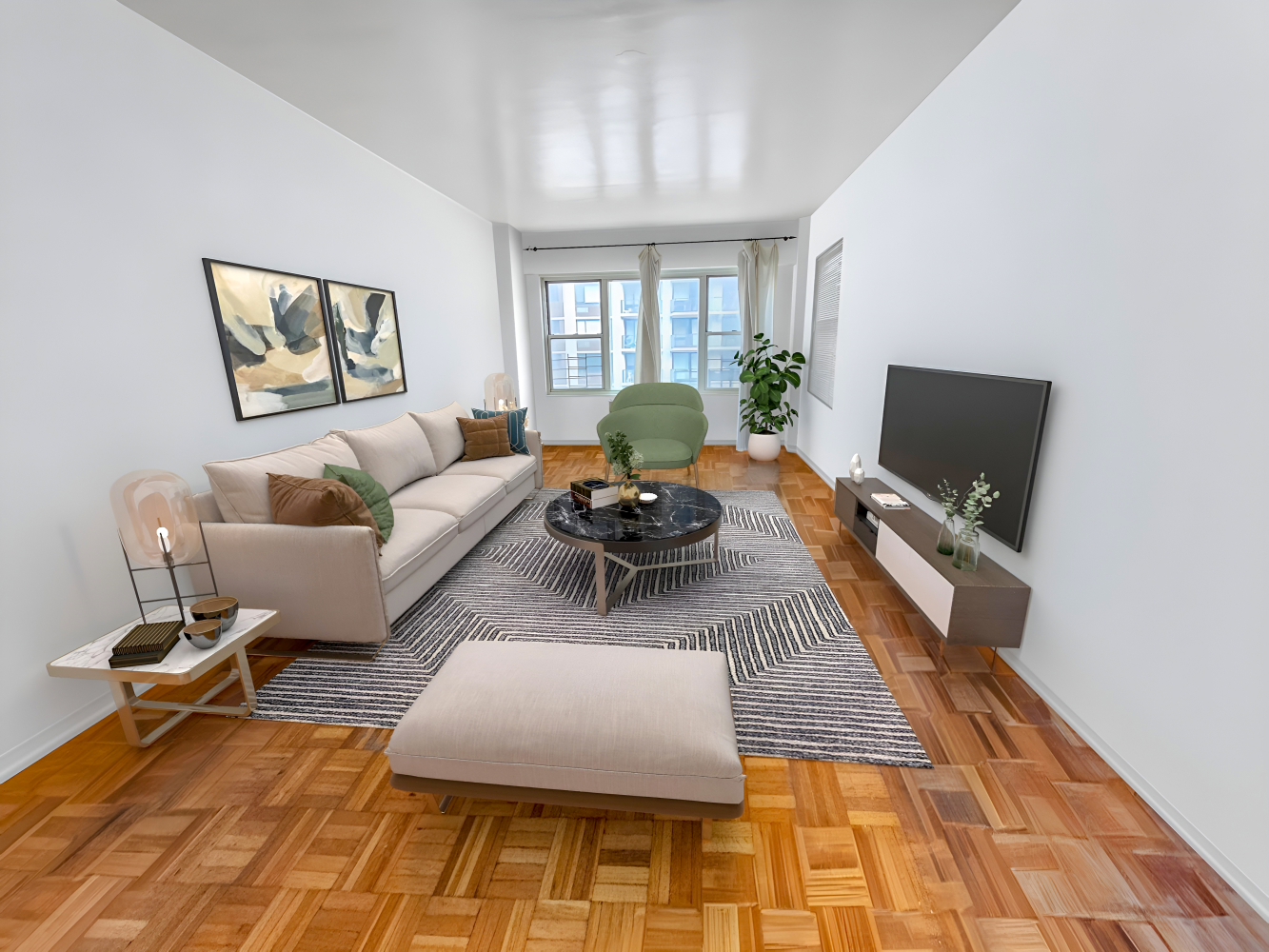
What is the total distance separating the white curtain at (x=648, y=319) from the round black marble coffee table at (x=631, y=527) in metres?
3.52

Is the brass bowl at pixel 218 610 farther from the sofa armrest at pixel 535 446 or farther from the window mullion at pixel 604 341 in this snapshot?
the window mullion at pixel 604 341

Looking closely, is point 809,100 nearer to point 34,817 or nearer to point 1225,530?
point 1225,530

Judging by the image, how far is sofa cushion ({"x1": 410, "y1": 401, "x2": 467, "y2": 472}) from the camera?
13.6ft

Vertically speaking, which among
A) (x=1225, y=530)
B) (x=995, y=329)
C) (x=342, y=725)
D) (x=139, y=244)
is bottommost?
(x=342, y=725)

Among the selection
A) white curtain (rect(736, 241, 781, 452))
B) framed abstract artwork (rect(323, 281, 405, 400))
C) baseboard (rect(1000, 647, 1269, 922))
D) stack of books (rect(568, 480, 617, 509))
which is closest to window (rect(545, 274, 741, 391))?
white curtain (rect(736, 241, 781, 452))

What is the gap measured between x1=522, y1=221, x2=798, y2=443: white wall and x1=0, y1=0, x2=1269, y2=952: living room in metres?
3.02

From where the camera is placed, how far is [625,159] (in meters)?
3.88

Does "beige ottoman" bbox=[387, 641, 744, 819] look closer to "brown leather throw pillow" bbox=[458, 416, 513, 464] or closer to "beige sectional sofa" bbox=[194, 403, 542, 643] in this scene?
"beige sectional sofa" bbox=[194, 403, 542, 643]

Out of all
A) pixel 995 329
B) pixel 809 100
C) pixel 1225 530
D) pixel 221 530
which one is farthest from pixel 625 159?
pixel 1225 530

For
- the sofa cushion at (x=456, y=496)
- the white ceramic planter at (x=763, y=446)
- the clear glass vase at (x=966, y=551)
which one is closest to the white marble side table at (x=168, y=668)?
the sofa cushion at (x=456, y=496)

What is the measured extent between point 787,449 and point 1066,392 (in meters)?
4.95

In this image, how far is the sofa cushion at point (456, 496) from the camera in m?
3.37

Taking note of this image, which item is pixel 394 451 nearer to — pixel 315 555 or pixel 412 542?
pixel 412 542

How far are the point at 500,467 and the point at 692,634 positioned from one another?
7.42 ft
